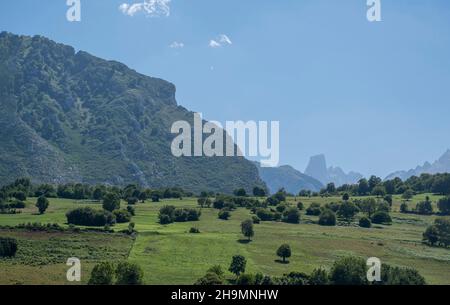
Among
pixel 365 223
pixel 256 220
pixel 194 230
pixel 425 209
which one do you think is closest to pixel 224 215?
pixel 256 220

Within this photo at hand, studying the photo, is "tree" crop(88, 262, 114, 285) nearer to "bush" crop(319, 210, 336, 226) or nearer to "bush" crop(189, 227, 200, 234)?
"bush" crop(189, 227, 200, 234)

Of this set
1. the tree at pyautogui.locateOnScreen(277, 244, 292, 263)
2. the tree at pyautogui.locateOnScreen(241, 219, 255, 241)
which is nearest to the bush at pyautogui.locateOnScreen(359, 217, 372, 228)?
the tree at pyautogui.locateOnScreen(241, 219, 255, 241)

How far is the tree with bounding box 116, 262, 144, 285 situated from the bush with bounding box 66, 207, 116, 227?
5074 cm

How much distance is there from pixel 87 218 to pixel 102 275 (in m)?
54.4

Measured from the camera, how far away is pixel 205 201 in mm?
170875

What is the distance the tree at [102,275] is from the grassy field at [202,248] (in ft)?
9.80

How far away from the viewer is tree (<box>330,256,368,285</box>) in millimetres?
76625

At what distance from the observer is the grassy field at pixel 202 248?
79.8m

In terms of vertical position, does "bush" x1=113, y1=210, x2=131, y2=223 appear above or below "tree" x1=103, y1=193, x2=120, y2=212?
below

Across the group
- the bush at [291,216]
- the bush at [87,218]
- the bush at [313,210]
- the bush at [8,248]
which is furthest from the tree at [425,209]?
the bush at [8,248]

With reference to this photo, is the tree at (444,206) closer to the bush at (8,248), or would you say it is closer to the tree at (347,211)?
the tree at (347,211)

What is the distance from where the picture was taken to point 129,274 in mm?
68938
